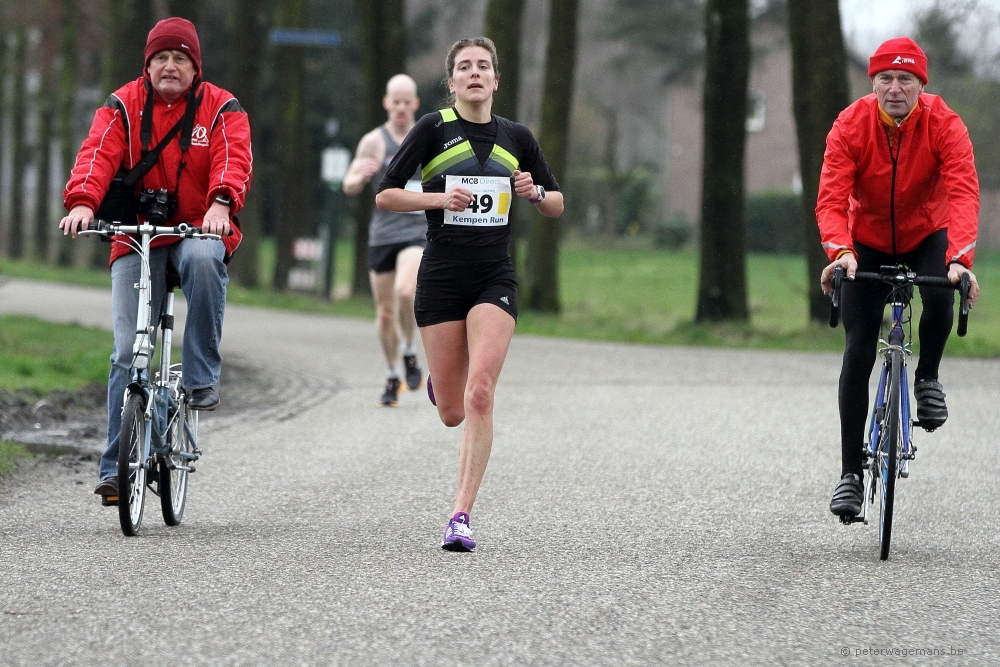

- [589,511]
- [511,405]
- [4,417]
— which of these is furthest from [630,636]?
[511,405]

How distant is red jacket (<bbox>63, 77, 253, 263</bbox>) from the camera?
6.63 metres

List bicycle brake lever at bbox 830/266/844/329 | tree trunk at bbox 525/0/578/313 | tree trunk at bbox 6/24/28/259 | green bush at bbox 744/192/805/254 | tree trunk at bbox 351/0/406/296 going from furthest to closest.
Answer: green bush at bbox 744/192/805/254 < tree trunk at bbox 6/24/28/259 < tree trunk at bbox 351/0/406/296 < tree trunk at bbox 525/0/578/313 < bicycle brake lever at bbox 830/266/844/329

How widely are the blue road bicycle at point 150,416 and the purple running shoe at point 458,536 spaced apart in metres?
1.28

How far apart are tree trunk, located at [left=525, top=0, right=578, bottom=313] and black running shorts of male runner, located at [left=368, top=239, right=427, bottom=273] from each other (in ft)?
35.7

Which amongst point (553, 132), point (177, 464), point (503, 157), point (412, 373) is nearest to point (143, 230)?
point (177, 464)

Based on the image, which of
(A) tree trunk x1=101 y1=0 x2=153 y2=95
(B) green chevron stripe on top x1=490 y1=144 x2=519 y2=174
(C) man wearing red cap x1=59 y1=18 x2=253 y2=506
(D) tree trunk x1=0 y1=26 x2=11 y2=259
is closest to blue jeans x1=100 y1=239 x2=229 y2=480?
(C) man wearing red cap x1=59 y1=18 x2=253 y2=506

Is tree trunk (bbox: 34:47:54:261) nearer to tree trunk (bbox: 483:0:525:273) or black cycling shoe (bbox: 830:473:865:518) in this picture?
tree trunk (bbox: 483:0:525:273)

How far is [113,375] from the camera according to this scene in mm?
6734

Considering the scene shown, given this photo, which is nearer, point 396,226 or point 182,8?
point 396,226

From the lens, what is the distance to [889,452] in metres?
6.28

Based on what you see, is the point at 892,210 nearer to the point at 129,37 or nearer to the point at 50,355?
the point at 50,355

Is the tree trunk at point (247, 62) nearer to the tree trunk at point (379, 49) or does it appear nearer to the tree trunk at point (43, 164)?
the tree trunk at point (379, 49)

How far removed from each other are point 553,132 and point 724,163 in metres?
3.32

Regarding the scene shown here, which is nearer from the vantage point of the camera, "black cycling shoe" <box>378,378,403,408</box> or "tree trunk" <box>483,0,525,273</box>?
"black cycling shoe" <box>378,378,403,408</box>
